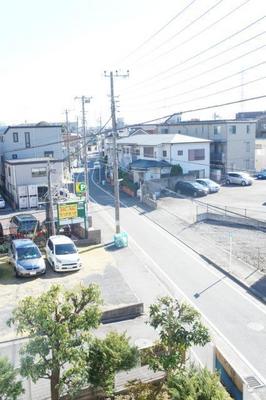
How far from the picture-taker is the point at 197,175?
45.2 metres

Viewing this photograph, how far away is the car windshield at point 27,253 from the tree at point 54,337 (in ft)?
35.3

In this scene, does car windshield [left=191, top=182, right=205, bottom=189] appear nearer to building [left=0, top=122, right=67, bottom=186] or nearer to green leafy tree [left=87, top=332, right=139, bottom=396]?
building [left=0, top=122, right=67, bottom=186]

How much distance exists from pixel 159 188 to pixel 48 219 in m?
16.8

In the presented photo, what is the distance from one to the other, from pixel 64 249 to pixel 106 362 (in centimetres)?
1165

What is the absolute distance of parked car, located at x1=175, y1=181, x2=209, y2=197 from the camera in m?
38.4

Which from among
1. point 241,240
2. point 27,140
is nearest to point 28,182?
point 27,140

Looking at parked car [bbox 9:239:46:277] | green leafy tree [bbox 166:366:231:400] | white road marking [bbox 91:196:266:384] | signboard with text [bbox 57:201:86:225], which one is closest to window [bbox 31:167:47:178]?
signboard with text [bbox 57:201:86:225]

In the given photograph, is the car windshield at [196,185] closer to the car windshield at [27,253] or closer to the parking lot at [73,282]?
the parking lot at [73,282]

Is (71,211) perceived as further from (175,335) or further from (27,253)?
(175,335)

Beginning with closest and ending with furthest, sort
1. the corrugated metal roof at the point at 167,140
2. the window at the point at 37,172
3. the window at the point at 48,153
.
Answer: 1. the window at the point at 37,172
2. the window at the point at 48,153
3. the corrugated metal roof at the point at 167,140

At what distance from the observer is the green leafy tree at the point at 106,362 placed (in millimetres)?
9023

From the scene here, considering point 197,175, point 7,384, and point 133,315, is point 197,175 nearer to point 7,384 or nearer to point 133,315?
point 133,315

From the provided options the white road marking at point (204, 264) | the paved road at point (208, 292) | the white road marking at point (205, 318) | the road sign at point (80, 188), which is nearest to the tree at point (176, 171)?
the white road marking at point (204, 264)

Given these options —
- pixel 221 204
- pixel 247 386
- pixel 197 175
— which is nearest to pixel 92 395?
pixel 247 386
